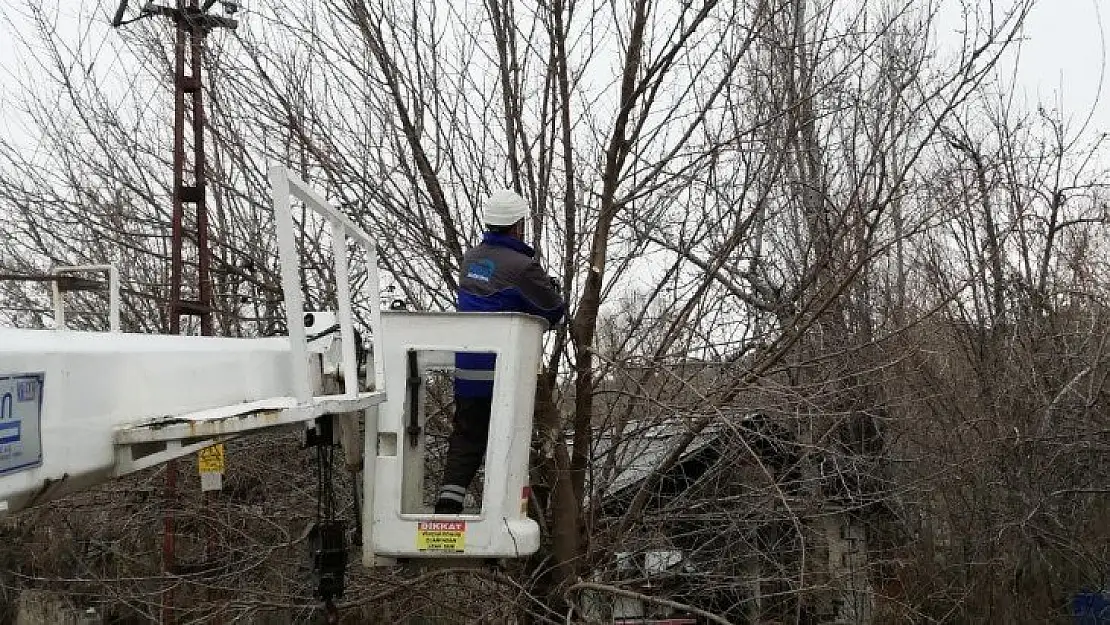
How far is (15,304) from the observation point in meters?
12.1

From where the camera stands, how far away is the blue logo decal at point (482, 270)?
15.8 ft

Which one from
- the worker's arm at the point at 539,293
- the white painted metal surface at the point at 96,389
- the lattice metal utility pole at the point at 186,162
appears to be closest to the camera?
the white painted metal surface at the point at 96,389

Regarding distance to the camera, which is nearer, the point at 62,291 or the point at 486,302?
the point at 62,291

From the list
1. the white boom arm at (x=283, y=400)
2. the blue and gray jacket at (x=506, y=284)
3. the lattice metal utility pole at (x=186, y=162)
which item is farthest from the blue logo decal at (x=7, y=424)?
the lattice metal utility pole at (x=186, y=162)

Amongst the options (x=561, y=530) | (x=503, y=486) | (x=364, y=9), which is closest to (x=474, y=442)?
(x=503, y=486)

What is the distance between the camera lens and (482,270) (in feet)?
15.9

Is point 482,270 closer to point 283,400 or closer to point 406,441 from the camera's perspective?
point 406,441

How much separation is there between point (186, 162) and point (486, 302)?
4960 mm

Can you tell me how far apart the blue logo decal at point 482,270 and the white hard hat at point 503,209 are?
19cm

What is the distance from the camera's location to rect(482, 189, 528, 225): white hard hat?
4.91m

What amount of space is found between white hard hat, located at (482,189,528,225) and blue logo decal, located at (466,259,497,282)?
195mm

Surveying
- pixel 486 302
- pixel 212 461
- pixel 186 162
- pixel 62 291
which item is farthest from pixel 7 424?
pixel 186 162

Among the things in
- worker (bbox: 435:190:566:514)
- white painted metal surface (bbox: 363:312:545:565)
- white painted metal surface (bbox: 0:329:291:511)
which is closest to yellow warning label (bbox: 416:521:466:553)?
white painted metal surface (bbox: 363:312:545:565)

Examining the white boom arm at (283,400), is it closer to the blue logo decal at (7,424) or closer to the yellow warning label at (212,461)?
the blue logo decal at (7,424)
